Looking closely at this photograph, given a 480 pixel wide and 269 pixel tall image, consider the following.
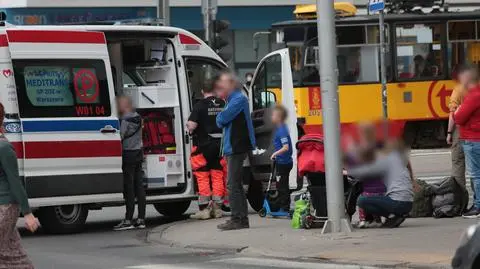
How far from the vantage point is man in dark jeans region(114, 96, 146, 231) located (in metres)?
13.4

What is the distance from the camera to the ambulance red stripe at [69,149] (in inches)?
491

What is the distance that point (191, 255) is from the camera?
429 inches

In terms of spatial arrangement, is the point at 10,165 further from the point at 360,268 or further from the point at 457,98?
the point at 457,98

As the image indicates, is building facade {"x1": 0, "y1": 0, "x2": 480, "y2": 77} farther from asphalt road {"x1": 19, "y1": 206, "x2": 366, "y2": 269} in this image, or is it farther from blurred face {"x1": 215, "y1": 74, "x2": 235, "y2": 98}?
asphalt road {"x1": 19, "y1": 206, "x2": 366, "y2": 269}

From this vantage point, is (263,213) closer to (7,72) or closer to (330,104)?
(330,104)

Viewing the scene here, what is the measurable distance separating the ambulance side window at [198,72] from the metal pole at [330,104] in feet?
11.8

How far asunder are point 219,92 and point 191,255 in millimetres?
2778

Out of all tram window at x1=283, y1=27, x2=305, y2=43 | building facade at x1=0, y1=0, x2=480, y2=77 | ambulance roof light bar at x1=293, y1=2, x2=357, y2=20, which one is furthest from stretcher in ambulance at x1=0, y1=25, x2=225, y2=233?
building facade at x1=0, y1=0, x2=480, y2=77

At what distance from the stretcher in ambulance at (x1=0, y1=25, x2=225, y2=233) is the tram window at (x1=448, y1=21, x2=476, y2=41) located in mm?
10345

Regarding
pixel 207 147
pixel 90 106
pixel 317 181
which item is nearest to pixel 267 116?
pixel 207 147

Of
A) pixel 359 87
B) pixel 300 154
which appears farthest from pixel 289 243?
pixel 359 87

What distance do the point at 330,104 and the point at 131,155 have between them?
3419 mm

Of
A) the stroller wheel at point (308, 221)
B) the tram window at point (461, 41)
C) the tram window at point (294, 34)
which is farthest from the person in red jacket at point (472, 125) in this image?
the tram window at point (294, 34)

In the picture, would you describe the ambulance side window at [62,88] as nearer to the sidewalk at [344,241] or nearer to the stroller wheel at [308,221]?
the sidewalk at [344,241]
